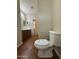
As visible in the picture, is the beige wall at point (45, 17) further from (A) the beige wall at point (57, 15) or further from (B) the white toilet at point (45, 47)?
(B) the white toilet at point (45, 47)

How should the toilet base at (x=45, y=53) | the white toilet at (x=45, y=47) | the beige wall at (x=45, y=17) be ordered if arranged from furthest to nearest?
the beige wall at (x=45, y=17) → the toilet base at (x=45, y=53) → the white toilet at (x=45, y=47)

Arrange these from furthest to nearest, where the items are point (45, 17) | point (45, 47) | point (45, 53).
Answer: point (45, 17)
point (45, 53)
point (45, 47)

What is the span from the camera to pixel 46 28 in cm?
520

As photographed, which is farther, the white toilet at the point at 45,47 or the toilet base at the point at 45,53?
the toilet base at the point at 45,53

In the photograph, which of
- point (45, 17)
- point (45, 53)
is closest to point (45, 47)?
point (45, 53)

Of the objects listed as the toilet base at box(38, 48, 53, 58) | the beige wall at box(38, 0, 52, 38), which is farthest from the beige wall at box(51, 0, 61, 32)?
the toilet base at box(38, 48, 53, 58)

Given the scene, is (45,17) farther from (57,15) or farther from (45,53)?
(45,53)

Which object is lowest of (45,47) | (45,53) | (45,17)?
(45,53)

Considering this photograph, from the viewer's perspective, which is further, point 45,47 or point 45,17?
point 45,17

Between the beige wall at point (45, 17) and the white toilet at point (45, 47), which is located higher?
the beige wall at point (45, 17)

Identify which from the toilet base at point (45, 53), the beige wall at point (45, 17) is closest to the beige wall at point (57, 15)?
the beige wall at point (45, 17)
